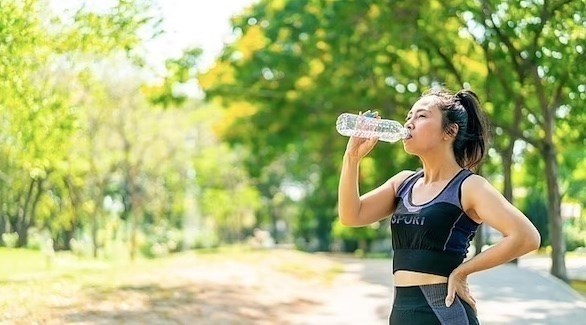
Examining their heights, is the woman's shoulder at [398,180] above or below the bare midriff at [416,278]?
above

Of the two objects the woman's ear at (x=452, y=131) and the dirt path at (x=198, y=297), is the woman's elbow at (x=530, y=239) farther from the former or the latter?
the dirt path at (x=198, y=297)

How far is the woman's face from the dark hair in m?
0.02

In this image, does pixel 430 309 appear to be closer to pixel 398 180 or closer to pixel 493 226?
pixel 493 226

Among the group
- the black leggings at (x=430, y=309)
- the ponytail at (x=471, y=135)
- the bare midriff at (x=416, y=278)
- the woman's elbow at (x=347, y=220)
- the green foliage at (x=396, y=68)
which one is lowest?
the black leggings at (x=430, y=309)

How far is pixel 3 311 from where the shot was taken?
870 cm

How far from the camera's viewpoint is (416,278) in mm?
2855

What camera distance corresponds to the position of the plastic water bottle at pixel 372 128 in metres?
2.87

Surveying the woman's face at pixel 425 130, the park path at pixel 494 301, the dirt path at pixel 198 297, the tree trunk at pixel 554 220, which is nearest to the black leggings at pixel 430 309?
the woman's face at pixel 425 130

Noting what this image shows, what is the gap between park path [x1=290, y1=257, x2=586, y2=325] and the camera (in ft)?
35.0

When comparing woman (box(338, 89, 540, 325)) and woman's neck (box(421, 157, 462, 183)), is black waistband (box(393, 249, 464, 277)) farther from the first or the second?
woman's neck (box(421, 157, 462, 183))

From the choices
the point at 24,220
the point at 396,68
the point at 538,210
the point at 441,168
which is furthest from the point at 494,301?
the point at 538,210

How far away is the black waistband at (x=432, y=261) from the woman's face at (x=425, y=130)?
31 centimetres

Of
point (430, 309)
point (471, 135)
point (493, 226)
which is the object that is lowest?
point (430, 309)

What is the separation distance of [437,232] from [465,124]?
0.38m
